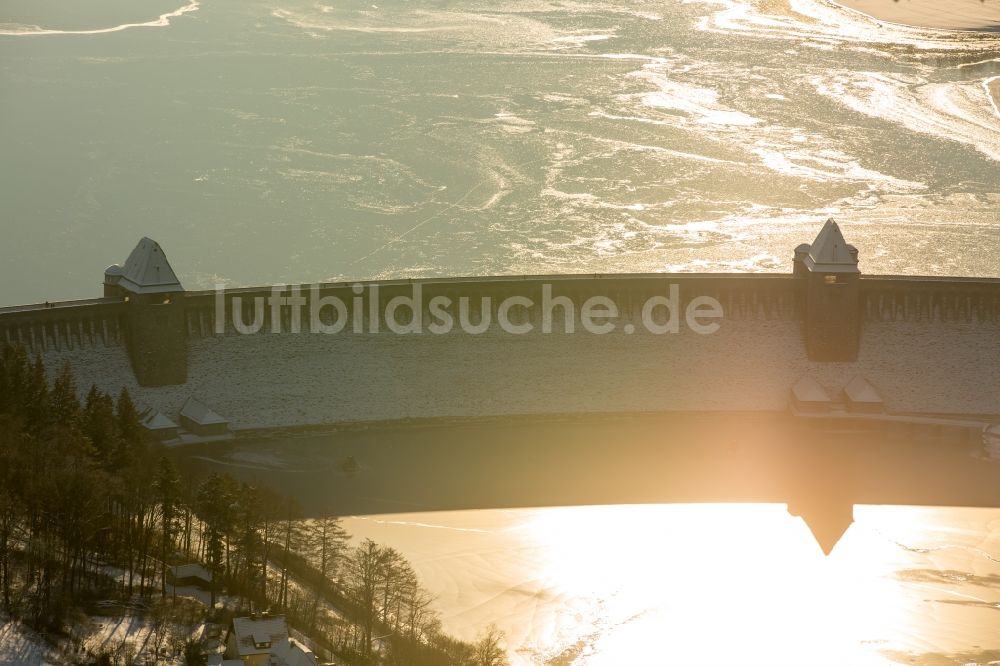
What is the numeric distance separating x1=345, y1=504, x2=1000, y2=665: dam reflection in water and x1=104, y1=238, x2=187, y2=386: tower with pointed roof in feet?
42.9

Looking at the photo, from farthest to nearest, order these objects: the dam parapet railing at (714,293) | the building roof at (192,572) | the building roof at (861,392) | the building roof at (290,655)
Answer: the building roof at (861,392), the dam parapet railing at (714,293), the building roof at (192,572), the building roof at (290,655)

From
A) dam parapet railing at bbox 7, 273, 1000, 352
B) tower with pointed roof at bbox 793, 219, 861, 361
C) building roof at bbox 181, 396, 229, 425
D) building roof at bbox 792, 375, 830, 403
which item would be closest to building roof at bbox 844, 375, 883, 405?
building roof at bbox 792, 375, 830, 403

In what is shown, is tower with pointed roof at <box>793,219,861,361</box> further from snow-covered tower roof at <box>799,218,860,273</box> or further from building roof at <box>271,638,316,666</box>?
building roof at <box>271,638,316,666</box>

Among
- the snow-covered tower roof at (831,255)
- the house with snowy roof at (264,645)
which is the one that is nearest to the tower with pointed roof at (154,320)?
the house with snowy roof at (264,645)

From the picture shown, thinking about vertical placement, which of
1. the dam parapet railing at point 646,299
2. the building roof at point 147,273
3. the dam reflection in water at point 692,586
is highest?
the building roof at point 147,273

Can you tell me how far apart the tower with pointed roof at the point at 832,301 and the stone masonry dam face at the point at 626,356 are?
23cm

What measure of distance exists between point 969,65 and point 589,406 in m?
98.0

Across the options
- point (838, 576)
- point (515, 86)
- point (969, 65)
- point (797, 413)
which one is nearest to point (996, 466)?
point (797, 413)

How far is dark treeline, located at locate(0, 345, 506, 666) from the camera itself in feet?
164

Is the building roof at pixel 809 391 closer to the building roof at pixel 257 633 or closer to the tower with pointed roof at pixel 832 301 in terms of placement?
the tower with pointed roof at pixel 832 301

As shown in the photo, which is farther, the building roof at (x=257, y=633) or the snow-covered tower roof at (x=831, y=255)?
the snow-covered tower roof at (x=831, y=255)

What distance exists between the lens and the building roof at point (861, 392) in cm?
7356

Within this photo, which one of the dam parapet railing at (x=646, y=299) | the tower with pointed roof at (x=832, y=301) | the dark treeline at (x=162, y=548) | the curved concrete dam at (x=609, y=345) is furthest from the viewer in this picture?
the tower with pointed roof at (x=832, y=301)

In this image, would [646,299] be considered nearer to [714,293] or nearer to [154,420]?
[714,293]
